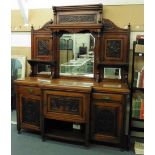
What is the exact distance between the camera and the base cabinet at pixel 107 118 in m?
3.10

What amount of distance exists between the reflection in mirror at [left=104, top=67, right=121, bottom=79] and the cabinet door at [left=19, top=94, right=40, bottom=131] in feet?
3.72

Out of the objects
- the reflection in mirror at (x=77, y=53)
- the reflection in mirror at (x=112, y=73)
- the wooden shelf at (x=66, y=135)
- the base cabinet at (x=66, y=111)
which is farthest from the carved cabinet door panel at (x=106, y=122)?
the reflection in mirror at (x=77, y=53)

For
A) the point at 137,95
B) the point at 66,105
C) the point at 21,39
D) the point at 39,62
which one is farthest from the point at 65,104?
the point at 21,39

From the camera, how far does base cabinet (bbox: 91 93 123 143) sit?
10.2 feet

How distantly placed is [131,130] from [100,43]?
1413mm

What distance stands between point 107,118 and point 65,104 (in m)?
0.63

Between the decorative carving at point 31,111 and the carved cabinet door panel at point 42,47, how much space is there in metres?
0.81

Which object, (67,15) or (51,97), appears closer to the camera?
(51,97)

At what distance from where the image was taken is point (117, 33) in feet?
11.3

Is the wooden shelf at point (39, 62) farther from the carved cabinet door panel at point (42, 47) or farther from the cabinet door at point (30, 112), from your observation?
the cabinet door at point (30, 112)
